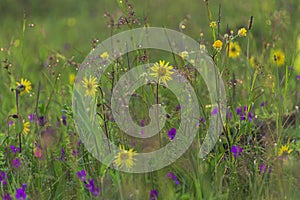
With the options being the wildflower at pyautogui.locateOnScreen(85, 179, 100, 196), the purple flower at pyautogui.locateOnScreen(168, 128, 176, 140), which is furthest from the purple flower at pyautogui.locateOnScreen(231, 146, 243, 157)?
the wildflower at pyautogui.locateOnScreen(85, 179, 100, 196)

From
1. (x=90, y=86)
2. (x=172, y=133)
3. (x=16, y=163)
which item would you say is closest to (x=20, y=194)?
(x=16, y=163)

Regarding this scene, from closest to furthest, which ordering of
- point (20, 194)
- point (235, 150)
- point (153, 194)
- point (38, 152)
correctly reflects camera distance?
point (20, 194) < point (153, 194) < point (235, 150) < point (38, 152)

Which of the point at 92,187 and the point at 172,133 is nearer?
the point at 92,187

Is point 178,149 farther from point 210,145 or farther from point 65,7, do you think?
point 65,7

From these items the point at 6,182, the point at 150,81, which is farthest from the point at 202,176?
the point at 6,182

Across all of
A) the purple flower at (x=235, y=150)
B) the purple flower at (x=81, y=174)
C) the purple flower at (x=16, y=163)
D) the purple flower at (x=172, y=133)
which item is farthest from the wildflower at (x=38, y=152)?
the purple flower at (x=235, y=150)

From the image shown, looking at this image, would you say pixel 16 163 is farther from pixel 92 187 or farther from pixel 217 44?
pixel 217 44

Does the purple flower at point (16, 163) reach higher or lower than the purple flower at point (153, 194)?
higher

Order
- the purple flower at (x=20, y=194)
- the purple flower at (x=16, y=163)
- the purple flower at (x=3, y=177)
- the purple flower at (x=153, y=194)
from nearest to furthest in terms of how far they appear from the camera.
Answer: the purple flower at (x=20, y=194) → the purple flower at (x=153, y=194) → the purple flower at (x=3, y=177) → the purple flower at (x=16, y=163)

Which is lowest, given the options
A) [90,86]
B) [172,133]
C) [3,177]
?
[3,177]

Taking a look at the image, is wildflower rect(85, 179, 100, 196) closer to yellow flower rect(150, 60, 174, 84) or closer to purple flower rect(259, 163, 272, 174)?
yellow flower rect(150, 60, 174, 84)

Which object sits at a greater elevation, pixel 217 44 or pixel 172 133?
pixel 217 44

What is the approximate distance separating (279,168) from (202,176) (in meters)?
0.26

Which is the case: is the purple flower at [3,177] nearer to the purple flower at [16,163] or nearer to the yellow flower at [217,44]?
the purple flower at [16,163]
